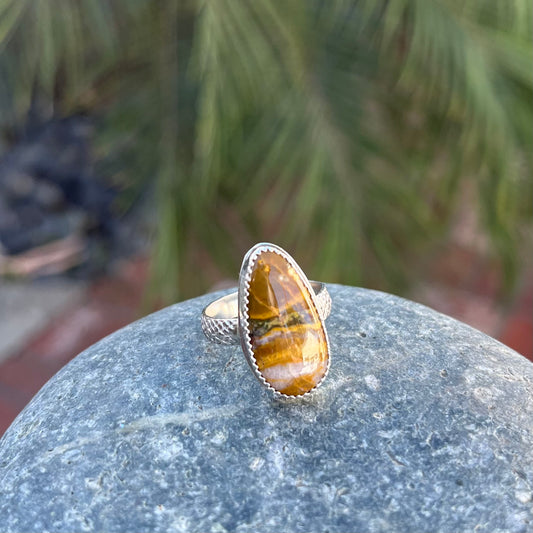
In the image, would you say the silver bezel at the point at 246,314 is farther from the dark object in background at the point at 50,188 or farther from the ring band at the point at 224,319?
the dark object in background at the point at 50,188

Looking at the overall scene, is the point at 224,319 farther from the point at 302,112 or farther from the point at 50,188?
the point at 50,188

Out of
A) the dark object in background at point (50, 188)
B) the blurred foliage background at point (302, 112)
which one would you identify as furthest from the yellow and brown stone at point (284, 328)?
the dark object in background at point (50, 188)

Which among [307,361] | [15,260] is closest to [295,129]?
[307,361]

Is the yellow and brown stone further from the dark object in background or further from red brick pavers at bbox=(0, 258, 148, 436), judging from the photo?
the dark object in background

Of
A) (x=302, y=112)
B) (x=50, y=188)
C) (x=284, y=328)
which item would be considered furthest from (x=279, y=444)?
(x=50, y=188)

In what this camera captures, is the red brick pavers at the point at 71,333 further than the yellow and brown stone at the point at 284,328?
Yes

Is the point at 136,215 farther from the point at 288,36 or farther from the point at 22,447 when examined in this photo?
the point at 22,447
